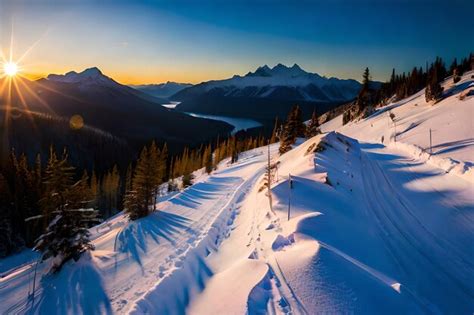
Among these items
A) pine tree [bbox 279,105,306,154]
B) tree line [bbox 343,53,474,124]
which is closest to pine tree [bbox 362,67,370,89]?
tree line [bbox 343,53,474,124]

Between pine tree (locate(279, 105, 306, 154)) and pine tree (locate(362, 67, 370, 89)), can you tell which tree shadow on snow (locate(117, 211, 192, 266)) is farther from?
pine tree (locate(362, 67, 370, 89))

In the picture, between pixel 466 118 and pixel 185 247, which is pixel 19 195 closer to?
pixel 185 247

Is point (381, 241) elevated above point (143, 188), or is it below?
above

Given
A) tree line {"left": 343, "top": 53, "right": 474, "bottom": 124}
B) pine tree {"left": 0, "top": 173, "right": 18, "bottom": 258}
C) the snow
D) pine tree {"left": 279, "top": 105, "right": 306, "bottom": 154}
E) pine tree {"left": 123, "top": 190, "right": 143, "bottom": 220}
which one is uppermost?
tree line {"left": 343, "top": 53, "right": 474, "bottom": 124}

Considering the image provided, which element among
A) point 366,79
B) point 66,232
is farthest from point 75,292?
point 366,79

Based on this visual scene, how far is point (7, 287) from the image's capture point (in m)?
15.9

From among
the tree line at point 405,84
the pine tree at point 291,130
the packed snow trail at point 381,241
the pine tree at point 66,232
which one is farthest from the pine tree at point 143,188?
the tree line at point 405,84

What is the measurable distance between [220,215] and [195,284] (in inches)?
358

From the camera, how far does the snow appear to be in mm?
8453

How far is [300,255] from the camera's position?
9906mm

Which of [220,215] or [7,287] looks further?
[220,215]

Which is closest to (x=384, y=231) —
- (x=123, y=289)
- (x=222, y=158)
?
(x=123, y=289)

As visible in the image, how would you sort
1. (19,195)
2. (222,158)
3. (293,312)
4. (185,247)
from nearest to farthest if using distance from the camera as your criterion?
1. (293,312)
2. (185,247)
3. (19,195)
4. (222,158)

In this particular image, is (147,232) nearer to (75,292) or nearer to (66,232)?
(66,232)
